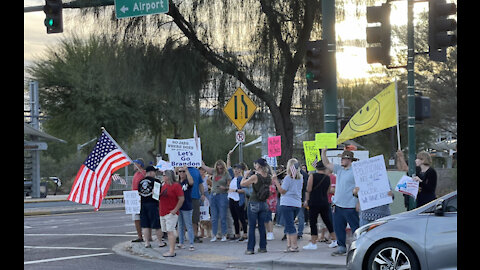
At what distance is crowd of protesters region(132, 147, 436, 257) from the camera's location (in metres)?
12.5

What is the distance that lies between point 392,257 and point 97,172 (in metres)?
7.20

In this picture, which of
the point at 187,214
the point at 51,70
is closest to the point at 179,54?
the point at 187,214

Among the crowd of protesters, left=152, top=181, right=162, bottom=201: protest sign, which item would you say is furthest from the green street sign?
left=152, top=181, right=162, bottom=201: protest sign

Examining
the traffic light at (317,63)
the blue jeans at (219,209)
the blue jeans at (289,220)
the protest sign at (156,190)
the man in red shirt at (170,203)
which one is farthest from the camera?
the blue jeans at (219,209)

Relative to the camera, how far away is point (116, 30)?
21.1m

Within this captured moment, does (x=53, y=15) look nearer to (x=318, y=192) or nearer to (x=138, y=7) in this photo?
(x=138, y=7)

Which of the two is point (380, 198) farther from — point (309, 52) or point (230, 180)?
point (230, 180)

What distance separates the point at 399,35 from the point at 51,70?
20.8 meters

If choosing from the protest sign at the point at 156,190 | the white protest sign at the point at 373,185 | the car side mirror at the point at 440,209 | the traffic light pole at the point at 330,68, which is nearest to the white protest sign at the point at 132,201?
the protest sign at the point at 156,190

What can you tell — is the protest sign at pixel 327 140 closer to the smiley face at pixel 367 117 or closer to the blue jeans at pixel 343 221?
the smiley face at pixel 367 117

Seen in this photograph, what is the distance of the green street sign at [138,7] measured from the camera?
17.2 metres

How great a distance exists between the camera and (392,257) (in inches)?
359

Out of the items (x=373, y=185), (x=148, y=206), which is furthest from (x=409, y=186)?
(x=148, y=206)

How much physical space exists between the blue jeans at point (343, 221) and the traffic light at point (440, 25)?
2990mm
